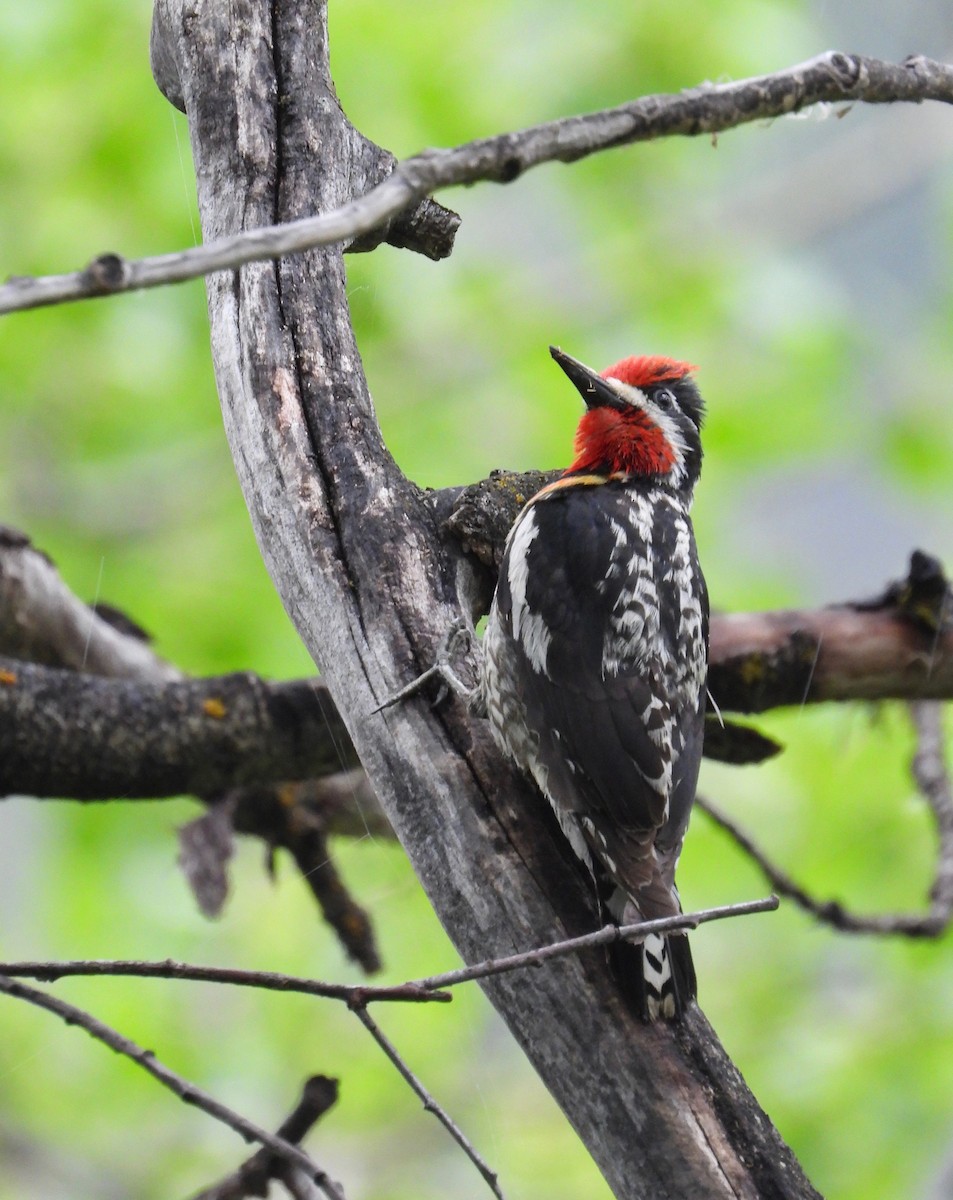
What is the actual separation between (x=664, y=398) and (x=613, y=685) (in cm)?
115

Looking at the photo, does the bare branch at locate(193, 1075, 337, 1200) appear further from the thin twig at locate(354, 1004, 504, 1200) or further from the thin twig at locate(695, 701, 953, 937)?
the thin twig at locate(695, 701, 953, 937)

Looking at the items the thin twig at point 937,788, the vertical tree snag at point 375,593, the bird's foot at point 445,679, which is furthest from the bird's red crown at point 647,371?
the thin twig at point 937,788

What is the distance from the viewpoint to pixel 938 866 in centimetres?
368

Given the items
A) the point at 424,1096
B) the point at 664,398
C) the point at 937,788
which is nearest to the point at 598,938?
the point at 424,1096

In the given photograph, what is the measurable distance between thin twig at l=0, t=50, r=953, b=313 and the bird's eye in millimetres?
1279

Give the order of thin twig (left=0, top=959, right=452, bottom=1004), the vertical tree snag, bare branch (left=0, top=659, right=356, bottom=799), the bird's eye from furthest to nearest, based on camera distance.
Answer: the bird's eye < bare branch (left=0, top=659, right=356, bottom=799) < the vertical tree snag < thin twig (left=0, top=959, right=452, bottom=1004)

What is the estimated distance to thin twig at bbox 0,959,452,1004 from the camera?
1.35 meters

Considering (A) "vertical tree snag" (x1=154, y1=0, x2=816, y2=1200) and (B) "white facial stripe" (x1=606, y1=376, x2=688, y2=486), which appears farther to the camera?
(B) "white facial stripe" (x1=606, y1=376, x2=688, y2=486)

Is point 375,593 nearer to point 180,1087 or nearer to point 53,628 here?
point 180,1087

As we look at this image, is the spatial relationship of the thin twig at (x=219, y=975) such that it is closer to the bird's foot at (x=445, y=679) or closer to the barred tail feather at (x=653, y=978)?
the barred tail feather at (x=653, y=978)

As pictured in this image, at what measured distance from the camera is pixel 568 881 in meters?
2.11

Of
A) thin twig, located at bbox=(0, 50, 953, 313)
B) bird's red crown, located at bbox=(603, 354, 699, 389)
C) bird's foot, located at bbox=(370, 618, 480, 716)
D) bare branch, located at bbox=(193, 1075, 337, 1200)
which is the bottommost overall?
bare branch, located at bbox=(193, 1075, 337, 1200)

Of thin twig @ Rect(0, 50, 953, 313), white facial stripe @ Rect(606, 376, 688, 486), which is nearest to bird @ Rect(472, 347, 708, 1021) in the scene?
white facial stripe @ Rect(606, 376, 688, 486)

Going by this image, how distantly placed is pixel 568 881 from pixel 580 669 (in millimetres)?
591
